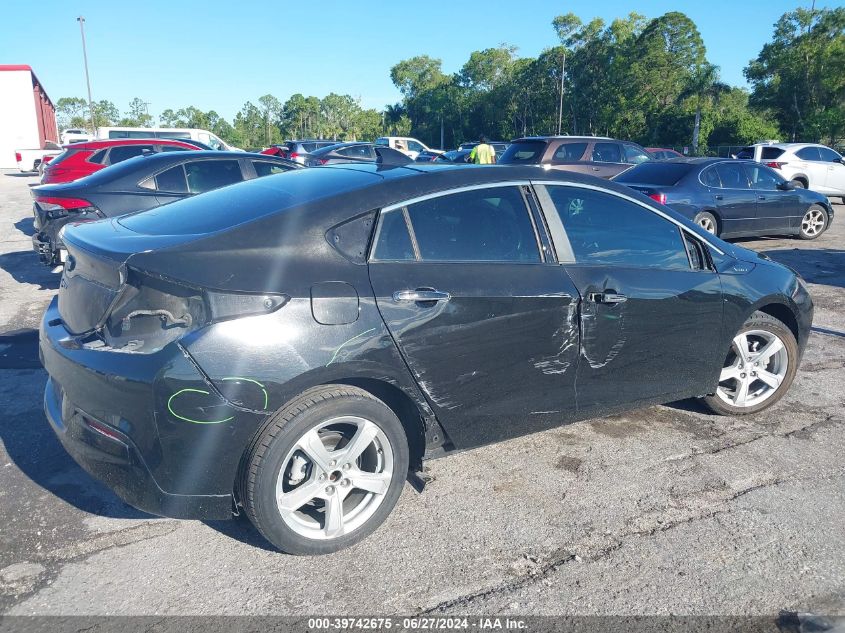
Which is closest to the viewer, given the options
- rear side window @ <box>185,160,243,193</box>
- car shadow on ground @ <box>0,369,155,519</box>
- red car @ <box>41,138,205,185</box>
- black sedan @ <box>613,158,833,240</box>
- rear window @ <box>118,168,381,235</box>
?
rear window @ <box>118,168,381,235</box>

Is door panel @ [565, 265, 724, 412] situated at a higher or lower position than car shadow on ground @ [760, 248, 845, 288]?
higher

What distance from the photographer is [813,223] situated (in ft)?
A: 39.5

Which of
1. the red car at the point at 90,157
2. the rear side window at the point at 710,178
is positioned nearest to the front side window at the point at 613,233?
the rear side window at the point at 710,178

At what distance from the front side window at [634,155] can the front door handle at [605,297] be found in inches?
470

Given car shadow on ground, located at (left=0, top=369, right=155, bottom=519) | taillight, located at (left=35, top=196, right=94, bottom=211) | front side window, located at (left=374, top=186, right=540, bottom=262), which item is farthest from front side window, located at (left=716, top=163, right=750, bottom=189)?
car shadow on ground, located at (left=0, top=369, right=155, bottom=519)

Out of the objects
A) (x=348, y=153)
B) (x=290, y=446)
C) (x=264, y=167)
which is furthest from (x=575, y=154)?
(x=290, y=446)

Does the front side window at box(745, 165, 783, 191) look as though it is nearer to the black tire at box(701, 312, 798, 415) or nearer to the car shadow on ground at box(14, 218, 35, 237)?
the black tire at box(701, 312, 798, 415)

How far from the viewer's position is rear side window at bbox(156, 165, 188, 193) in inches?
306

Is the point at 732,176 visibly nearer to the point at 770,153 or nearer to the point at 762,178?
the point at 762,178

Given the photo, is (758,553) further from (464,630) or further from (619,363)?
(464,630)

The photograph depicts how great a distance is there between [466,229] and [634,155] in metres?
12.8

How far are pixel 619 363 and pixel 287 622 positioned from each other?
2146 millimetres

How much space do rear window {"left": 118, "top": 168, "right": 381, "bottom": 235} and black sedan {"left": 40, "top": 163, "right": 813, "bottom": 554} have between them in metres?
0.02

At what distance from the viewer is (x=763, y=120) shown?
Answer: 151 ft
